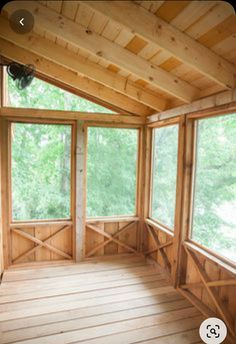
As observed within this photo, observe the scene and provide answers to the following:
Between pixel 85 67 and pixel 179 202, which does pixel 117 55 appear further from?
pixel 179 202

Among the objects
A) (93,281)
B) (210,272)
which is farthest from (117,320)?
(210,272)

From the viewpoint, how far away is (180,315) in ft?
8.18

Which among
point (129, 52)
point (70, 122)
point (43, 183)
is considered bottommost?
point (43, 183)

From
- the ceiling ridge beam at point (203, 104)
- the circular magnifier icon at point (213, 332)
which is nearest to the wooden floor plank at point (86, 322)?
the circular magnifier icon at point (213, 332)

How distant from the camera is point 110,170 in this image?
375cm

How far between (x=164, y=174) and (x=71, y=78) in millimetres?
1916

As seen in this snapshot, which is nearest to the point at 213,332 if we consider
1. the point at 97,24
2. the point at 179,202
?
the point at 179,202

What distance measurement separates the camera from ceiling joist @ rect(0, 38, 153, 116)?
110 inches

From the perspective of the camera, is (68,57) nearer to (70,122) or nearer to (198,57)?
(70,122)

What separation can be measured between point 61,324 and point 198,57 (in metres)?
2.83

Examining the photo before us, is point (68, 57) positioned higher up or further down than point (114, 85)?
higher up

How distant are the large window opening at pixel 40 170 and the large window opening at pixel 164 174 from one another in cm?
138

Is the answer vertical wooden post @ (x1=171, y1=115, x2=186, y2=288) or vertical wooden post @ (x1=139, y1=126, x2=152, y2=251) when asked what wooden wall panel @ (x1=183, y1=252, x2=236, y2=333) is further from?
vertical wooden post @ (x1=139, y1=126, x2=152, y2=251)

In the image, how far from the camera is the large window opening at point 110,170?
3711 mm
